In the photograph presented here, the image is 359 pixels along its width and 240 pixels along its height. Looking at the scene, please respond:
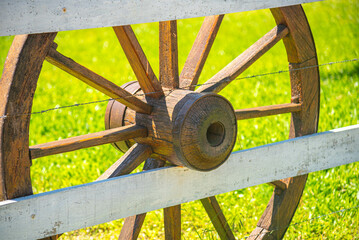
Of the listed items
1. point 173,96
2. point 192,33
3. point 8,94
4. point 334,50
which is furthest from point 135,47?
point 192,33

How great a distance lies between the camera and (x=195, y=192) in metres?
2.25

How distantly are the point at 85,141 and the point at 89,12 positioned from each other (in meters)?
0.66

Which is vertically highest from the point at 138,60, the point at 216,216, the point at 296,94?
the point at 296,94

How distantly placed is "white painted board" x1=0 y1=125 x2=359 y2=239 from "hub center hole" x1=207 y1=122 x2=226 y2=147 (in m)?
0.10

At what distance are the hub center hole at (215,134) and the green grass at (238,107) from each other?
2.21 feet

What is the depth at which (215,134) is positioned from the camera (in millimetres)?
2338

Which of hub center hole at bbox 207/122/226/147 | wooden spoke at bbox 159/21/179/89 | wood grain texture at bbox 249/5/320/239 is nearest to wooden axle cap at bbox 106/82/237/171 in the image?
hub center hole at bbox 207/122/226/147

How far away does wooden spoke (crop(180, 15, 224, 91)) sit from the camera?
270cm

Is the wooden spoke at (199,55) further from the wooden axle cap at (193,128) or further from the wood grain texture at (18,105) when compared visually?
the wood grain texture at (18,105)

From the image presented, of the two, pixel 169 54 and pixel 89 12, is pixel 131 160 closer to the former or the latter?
pixel 169 54

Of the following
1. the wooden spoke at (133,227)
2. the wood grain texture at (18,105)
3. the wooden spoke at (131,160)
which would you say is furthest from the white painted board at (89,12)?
the wooden spoke at (133,227)

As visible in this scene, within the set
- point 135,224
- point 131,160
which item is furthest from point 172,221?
point 131,160

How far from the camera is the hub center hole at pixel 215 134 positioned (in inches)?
90.2

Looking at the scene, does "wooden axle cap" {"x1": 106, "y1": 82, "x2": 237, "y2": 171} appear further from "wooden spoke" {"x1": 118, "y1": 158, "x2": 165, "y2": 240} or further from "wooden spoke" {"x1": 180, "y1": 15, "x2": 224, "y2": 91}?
"wooden spoke" {"x1": 180, "y1": 15, "x2": 224, "y2": 91}
